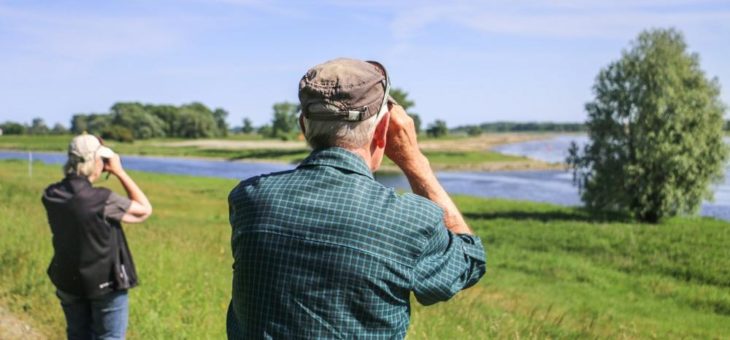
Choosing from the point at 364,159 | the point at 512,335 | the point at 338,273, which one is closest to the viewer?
the point at 338,273

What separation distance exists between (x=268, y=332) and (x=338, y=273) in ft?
1.05

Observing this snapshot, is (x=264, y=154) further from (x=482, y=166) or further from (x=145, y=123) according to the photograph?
(x=145, y=123)

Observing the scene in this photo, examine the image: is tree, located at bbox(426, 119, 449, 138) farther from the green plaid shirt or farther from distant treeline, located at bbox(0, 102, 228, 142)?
the green plaid shirt

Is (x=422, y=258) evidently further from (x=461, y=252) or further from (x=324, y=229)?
(x=324, y=229)

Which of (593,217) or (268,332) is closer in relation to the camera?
(268,332)

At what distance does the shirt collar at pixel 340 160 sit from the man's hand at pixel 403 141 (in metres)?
0.21

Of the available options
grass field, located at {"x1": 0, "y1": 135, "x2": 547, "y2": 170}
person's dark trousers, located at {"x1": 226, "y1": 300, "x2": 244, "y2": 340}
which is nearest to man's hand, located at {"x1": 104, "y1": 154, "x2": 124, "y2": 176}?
person's dark trousers, located at {"x1": 226, "y1": 300, "x2": 244, "y2": 340}

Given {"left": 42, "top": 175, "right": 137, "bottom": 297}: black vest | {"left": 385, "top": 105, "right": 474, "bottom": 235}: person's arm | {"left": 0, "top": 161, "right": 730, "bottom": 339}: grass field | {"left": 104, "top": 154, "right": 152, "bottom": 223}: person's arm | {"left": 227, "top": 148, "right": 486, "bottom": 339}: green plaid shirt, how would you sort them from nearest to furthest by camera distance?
{"left": 227, "top": 148, "right": 486, "bottom": 339}: green plaid shirt
{"left": 385, "top": 105, "right": 474, "bottom": 235}: person's arm
{"left": 42, "top": 175, "right": 137, "bottom": 297}: black vest
{"left": 104, "top": 154, "right": 152, "bottom": 223}: person's arm
{"left": 0, "top": 161, "right": 730, "bottom": 339}: grass field

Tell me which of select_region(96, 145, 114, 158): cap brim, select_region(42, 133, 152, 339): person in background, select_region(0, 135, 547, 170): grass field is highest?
select_region(96, 145, 114, 158): cap brim

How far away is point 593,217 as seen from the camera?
31.8 m

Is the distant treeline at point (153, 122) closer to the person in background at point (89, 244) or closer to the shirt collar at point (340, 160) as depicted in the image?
the person in background at point (89, 244)

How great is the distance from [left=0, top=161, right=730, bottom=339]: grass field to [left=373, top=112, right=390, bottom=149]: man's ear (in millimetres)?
3627

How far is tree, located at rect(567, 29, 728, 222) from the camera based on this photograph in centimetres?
3078

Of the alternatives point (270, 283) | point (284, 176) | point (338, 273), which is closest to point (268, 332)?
point (270, 283)
